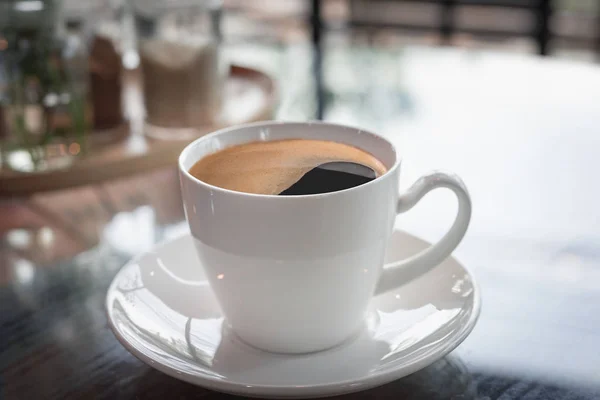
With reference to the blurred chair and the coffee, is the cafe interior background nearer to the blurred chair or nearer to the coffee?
the coffee

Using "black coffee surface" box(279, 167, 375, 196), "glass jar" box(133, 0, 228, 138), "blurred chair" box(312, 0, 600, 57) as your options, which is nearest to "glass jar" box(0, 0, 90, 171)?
"glass jar" box(133, 0, 228, 138)

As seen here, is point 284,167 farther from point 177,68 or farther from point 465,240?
point 177,68

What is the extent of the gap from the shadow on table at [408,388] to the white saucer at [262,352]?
0.02 meters

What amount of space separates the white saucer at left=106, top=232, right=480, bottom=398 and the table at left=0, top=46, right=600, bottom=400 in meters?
0.03

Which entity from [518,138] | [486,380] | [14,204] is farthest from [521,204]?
[14,204]

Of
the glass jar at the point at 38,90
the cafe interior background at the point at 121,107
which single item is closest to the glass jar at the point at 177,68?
the cafe interior background at the point at 121,107

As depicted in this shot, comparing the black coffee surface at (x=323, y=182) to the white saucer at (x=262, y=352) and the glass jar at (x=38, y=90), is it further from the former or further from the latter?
the glass jar at (x=38, y=90)

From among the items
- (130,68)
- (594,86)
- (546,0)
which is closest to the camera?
(594,86)

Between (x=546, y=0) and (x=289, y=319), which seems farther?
(x=546, y=0)

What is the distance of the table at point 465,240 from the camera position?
0.49 meters

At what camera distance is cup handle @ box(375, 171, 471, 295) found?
1.66 ft

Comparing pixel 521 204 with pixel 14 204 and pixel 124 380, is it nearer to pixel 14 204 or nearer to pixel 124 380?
pixel 124 380

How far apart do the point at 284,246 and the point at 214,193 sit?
0.19ft

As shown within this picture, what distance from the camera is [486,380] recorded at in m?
0.47
